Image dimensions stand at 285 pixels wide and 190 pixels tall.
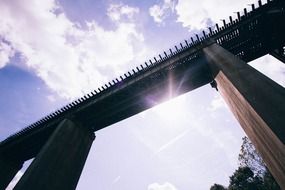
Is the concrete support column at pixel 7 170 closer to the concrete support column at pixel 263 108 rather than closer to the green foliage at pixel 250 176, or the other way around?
the concrete support column at pixel 263 108

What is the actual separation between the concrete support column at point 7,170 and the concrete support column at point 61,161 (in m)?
7.10

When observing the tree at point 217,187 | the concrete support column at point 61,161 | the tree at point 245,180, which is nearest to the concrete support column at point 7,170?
the concrete support column at point 61,161

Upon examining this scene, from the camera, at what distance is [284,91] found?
4.88m

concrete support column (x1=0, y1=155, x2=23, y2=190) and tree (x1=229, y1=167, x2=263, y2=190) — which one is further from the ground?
tree (x1=229, y1=167, x2=263, y2=190)

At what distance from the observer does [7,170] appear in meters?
14.3

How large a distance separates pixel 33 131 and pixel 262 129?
546 inches

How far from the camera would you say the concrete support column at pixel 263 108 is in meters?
4.06

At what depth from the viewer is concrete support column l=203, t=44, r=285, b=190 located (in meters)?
4.06

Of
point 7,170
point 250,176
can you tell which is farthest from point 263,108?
point 250,176

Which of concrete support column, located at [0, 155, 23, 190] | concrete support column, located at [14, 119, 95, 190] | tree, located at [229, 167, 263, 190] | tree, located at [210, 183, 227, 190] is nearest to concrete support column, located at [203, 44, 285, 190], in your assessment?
concrete support column, located at [14, 119, 95, 190]

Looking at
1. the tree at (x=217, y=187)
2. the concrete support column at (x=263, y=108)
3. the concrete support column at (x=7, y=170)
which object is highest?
the tree at (x=217, y=187)

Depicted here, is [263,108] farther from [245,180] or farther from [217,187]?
[217,187]

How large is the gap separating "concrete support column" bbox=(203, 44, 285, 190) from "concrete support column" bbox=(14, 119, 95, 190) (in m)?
8.26

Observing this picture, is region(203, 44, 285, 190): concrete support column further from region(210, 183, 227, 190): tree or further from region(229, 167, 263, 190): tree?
region(210, 183, 227, 190): tree
